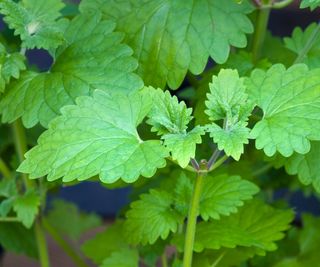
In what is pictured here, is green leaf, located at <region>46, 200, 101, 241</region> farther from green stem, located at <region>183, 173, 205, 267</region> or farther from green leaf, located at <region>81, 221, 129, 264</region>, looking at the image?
green stem, located at <region>183, 173, 205, 267</region>

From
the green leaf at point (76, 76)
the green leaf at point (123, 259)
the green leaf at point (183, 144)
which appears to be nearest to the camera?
the green leaf at point (183, 144)

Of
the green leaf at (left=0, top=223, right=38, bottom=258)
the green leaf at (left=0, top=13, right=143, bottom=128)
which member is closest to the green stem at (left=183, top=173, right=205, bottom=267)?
the green leaf at (left=0, top=13, right=143, bottom=128)

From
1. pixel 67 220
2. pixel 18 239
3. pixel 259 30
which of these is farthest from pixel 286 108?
pixel 67 220

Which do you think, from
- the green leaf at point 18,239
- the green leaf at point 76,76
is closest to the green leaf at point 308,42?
the green leaf at point 76,76

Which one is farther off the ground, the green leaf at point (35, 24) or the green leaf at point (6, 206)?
the green leaf at point (35, 24)

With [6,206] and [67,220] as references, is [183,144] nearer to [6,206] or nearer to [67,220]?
[6,206]

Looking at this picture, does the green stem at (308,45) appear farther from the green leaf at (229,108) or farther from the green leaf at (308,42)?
the green leaf at (229,108)

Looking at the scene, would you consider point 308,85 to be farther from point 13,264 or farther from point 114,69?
point 13,264

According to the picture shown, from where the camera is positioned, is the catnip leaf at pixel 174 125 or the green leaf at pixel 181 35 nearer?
the catnip leaf at pixel 174 125
